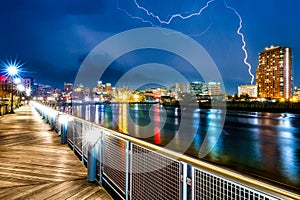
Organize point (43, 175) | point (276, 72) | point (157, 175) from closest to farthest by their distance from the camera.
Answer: point (157, 175), point (43, 175), point (276, 72)

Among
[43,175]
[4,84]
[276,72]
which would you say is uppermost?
[276,72]

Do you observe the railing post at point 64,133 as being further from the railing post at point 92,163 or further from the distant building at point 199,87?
the distant building at point 199,87

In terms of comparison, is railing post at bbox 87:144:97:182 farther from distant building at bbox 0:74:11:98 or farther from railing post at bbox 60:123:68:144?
distant building at bbox 0:74:11:98

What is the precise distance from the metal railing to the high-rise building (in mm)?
182289

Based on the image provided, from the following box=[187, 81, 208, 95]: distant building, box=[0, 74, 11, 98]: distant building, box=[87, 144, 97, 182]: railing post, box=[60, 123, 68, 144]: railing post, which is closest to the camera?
box=[87, 144, 97, 182]: railing post

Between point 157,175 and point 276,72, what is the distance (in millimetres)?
195882

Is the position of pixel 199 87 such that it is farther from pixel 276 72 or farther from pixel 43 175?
pixel 43 175

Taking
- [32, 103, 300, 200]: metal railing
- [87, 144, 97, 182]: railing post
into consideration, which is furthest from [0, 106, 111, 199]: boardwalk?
[32, 103, 300, 200]: metal railing

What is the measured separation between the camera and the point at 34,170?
541 centimetres

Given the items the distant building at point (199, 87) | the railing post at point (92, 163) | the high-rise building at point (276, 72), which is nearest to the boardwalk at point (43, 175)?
the railing post at point (92, 163)

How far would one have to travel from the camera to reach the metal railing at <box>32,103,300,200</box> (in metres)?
1.86

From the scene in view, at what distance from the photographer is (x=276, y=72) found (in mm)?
175250

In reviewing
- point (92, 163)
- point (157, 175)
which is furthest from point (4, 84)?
point (157, 175)

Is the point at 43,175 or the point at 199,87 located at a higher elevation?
the point at 199,87
